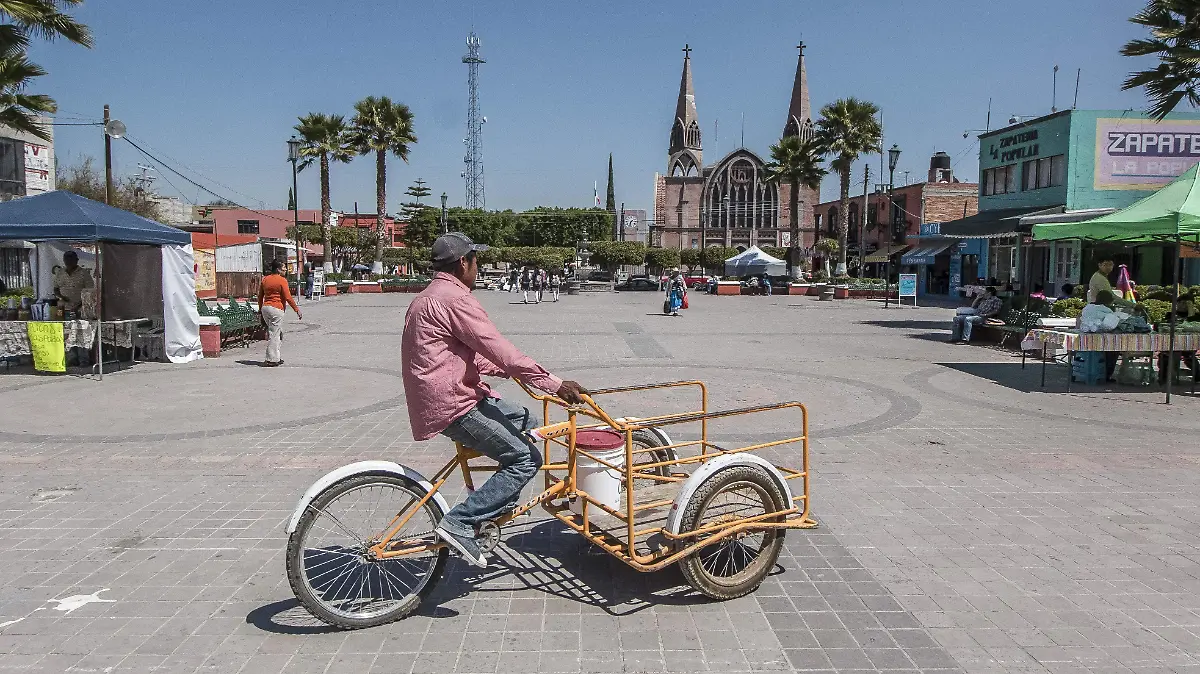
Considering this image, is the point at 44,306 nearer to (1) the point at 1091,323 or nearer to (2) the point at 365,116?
(1) the point at 1091,323

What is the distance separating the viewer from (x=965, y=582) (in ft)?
14.8

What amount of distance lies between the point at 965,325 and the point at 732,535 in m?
15.1

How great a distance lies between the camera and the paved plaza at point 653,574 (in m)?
3.69

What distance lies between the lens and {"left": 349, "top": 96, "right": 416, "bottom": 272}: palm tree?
141 feet

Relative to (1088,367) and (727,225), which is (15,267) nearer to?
(1088,367)

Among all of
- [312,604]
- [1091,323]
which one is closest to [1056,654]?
[312,604]

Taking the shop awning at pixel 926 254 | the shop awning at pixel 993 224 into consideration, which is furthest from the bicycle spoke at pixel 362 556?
the shop awning at pixel 926 254

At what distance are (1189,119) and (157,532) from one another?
33.2 m

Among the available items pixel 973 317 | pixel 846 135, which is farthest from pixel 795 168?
pixel 973 317

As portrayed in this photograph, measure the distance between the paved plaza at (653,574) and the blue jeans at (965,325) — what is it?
270 inches

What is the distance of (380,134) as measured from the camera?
43.2 meters

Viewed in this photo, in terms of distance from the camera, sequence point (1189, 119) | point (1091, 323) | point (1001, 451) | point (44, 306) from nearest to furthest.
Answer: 1. point (1001, 451)
2. point (1091, 323)
3. point (44, 306)
4. point (1189, 119)

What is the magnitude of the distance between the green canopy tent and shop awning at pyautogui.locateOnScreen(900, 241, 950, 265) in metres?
29.3

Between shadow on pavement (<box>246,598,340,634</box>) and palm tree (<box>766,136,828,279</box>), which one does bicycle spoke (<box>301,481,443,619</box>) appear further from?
palm tree (<box>766,136,828,279</box>)
